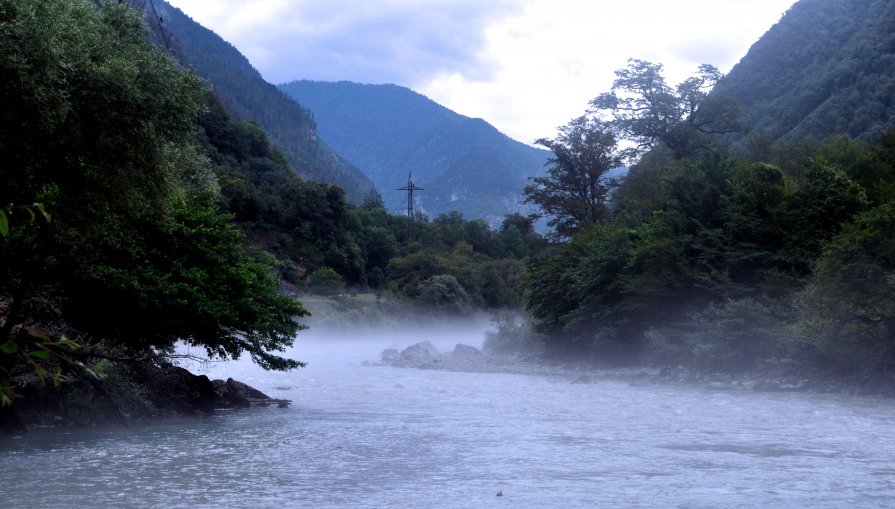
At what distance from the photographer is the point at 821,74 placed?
237 ft

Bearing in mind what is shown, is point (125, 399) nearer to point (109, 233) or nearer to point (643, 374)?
point (109, 233)

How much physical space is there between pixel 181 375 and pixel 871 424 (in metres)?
16.9

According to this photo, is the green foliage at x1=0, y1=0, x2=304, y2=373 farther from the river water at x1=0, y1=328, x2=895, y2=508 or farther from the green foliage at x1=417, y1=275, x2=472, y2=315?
the green foliage at x1=417, y1=275, x2=472, y2=315

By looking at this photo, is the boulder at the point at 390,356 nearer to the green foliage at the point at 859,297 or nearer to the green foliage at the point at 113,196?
the green foliage at the point at 113,196

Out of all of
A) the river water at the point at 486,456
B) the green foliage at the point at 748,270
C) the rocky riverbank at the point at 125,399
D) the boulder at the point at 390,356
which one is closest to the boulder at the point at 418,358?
the boulder at the point at 390,356

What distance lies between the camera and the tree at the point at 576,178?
53.4 meters

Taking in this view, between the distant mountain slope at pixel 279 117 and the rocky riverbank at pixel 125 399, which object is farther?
the distant mountain slope at pixel 279 117

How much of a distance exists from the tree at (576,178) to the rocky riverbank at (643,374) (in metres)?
12.4

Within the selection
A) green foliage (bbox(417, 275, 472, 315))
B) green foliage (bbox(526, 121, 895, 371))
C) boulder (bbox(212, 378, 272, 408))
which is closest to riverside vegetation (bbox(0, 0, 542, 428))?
boulder (bbox(212, 378, 272, 408))

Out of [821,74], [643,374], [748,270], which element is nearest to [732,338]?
[748,270]

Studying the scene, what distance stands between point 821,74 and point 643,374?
2059 inches

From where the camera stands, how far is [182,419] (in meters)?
19.8

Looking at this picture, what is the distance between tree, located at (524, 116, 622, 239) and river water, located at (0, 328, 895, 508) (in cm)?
3085

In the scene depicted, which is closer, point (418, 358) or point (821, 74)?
point (418, 358)
